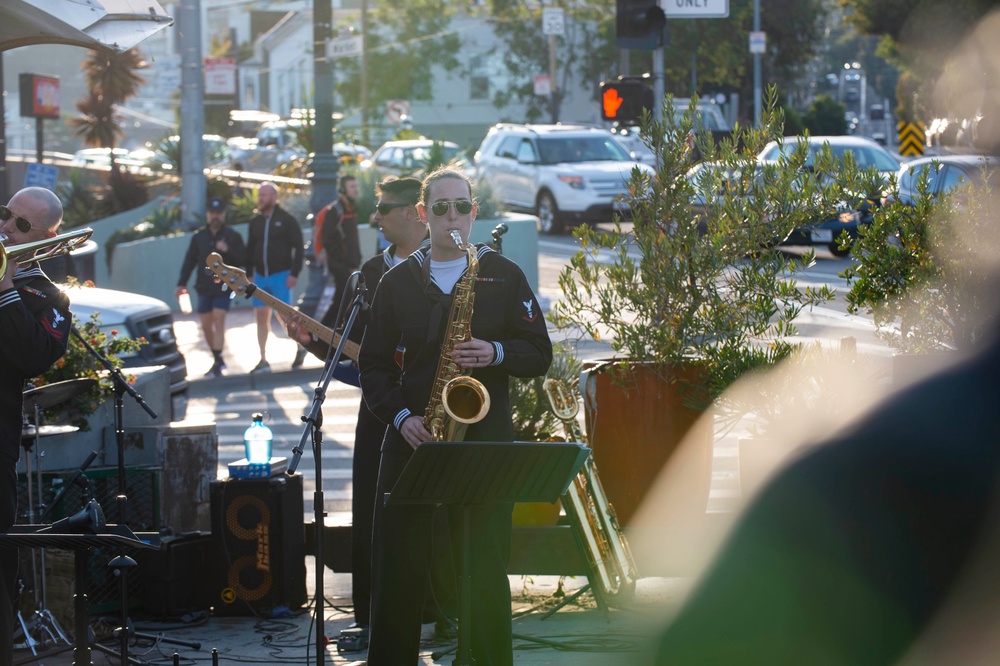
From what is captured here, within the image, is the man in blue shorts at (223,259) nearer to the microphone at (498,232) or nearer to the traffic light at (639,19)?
the traffic light at (639,19)

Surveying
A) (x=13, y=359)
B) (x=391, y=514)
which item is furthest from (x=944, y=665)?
(x=13, y=359)

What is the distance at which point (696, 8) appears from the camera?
11.4 meters

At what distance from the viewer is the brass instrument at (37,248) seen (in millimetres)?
4491

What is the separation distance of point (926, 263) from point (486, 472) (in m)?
3.05

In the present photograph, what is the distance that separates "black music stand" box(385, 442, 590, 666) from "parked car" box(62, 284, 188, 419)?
7.21 metres

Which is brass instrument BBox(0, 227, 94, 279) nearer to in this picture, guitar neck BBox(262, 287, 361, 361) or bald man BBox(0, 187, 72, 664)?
bald man BBox(0, 187, 72, 664)

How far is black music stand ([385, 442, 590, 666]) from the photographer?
4.07m

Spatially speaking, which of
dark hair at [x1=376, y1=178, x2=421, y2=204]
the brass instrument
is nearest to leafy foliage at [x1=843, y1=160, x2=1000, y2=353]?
dark hair at [x1=376, y1=178, x2=421, y2=204]

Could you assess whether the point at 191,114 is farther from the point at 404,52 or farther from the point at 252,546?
the point at 404,52

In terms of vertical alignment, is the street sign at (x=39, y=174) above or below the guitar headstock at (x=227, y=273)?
above

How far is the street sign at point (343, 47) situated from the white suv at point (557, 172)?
23.9ft

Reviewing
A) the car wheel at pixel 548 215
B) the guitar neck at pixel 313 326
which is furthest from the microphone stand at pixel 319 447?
the car wheel at pixel 548 215

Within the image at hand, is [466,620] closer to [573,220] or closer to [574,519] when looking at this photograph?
[574,519]

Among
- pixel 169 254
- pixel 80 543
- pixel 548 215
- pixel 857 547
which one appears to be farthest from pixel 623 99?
pixel 548 215
